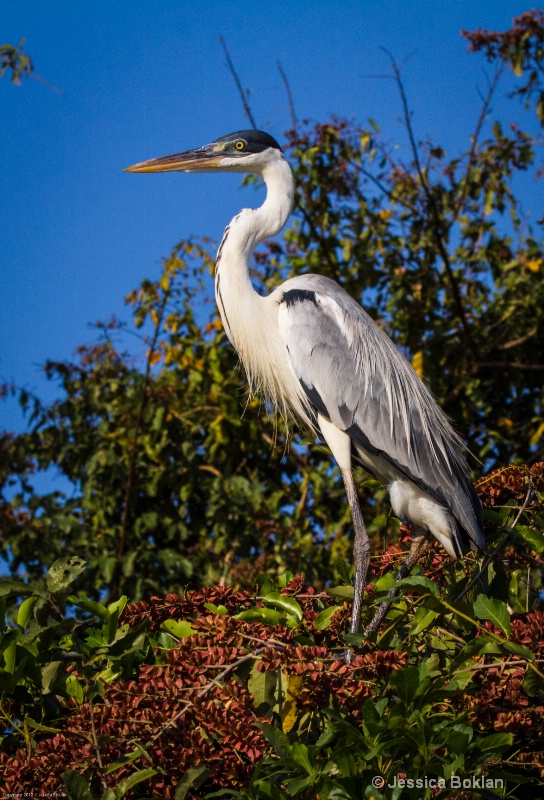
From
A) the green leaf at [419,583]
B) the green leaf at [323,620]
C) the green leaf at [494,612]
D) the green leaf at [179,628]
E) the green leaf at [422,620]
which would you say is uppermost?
the green leaf at [179,628]

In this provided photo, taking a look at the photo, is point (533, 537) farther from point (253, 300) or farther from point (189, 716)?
point (253, 300)

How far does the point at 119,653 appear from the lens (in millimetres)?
2764

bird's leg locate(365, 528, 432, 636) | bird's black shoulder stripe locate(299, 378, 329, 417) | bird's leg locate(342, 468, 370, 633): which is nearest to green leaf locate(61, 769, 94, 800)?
bird's leg locate(342, 468, 370, 633)

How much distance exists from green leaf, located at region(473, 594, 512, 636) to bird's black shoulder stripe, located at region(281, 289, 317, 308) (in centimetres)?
210

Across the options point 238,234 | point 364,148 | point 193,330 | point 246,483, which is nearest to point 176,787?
point 238,234

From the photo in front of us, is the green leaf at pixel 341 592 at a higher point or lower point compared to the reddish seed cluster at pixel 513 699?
higher

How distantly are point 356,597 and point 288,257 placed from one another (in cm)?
360

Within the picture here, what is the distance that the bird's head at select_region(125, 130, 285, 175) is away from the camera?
188 inches

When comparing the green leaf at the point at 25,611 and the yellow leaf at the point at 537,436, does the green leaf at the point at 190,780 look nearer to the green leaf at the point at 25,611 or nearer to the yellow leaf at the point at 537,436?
the green leaf at the point at 25,611

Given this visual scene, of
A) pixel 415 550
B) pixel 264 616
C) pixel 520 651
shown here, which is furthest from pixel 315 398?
pixel 520 651

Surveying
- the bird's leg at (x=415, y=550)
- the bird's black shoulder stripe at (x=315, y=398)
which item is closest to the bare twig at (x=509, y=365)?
the bird's black shoulder stripe at (x=315, y=398)

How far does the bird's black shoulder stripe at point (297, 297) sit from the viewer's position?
440 cm

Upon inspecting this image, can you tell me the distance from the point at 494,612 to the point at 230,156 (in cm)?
295

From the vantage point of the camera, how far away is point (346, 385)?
13.9 ft
